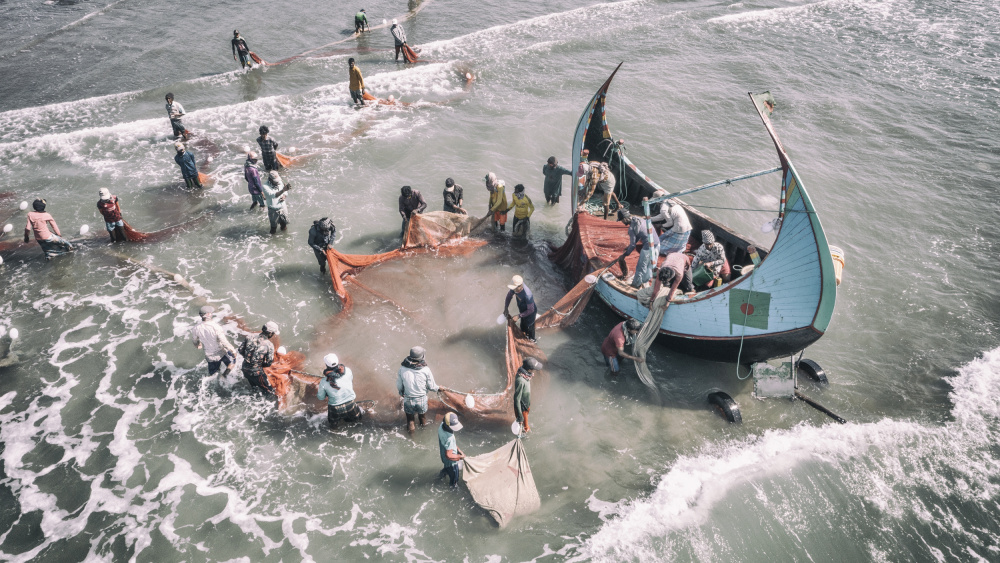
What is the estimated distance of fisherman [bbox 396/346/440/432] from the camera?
8.48 metres

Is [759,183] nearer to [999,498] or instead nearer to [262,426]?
[999,498]

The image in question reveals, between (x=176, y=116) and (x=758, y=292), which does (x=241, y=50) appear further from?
(x=758, y=292)

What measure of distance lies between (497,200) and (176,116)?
41.7 ft

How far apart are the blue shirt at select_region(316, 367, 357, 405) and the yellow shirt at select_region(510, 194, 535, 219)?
252 inches

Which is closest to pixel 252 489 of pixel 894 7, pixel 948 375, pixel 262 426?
pixel 262 426

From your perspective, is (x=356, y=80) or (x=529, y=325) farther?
(x=356, y=80)

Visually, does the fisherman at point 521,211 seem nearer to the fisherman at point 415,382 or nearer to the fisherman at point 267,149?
the fisherman at point 415,382

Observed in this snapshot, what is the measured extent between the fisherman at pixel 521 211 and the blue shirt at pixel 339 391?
253 inches

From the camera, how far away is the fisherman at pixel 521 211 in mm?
13336

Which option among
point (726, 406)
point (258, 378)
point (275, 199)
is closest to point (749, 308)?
point (726, 406)

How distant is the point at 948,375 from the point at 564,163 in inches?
481

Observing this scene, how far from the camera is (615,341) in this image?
1034 centimetres

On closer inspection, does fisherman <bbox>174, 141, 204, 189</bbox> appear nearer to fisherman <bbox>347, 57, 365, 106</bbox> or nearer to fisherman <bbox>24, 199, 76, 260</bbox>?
fisherman <bbox>24, 199, 76, 260</bbox>

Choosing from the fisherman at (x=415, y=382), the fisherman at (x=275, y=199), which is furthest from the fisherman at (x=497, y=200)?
the fisherman at (x=415, y=382)
